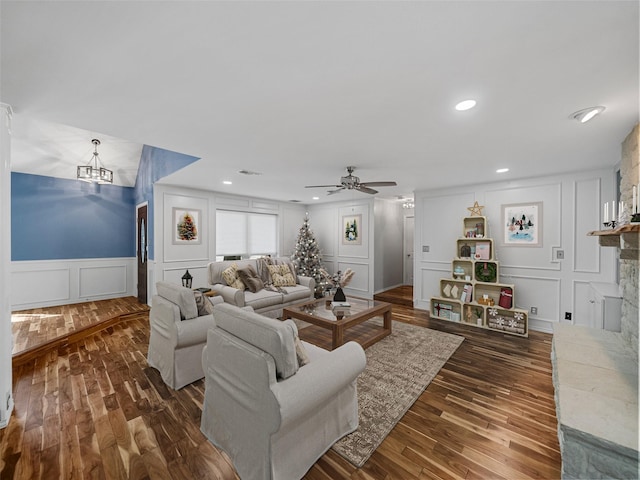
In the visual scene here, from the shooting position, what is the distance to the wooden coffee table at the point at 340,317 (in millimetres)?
3141

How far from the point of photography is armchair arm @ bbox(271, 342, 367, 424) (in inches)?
55.6

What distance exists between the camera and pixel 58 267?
5.26m

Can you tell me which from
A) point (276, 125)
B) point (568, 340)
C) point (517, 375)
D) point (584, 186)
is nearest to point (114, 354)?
point (276, 125)

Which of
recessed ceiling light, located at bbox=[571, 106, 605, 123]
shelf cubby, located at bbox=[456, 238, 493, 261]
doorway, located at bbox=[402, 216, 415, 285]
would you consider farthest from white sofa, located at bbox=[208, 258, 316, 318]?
recessed ceiling light, located at bbox=[571, 106, 605, 123]

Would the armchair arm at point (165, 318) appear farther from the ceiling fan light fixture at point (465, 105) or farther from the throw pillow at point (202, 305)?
the ceiling fan light fixture at point (465, 105)

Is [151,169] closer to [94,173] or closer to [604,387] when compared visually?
[94,173]

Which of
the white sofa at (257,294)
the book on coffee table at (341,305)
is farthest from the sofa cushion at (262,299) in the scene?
the book on coffee table at (341,305)

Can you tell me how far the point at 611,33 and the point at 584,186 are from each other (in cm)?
355

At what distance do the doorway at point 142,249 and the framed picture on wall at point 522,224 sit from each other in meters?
6.97

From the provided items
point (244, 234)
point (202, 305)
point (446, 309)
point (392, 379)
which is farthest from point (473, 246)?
point (244, 234)

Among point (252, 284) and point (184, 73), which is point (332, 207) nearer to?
point (252, 284)

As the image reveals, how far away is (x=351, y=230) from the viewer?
22.3 ft

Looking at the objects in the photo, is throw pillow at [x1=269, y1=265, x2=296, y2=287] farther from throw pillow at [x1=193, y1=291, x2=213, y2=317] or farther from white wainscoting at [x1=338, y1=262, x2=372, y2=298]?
throw pillow at [x1=193, y1=291, x2=213, y2=317]

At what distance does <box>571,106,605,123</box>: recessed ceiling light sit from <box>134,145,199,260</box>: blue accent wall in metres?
4.07
